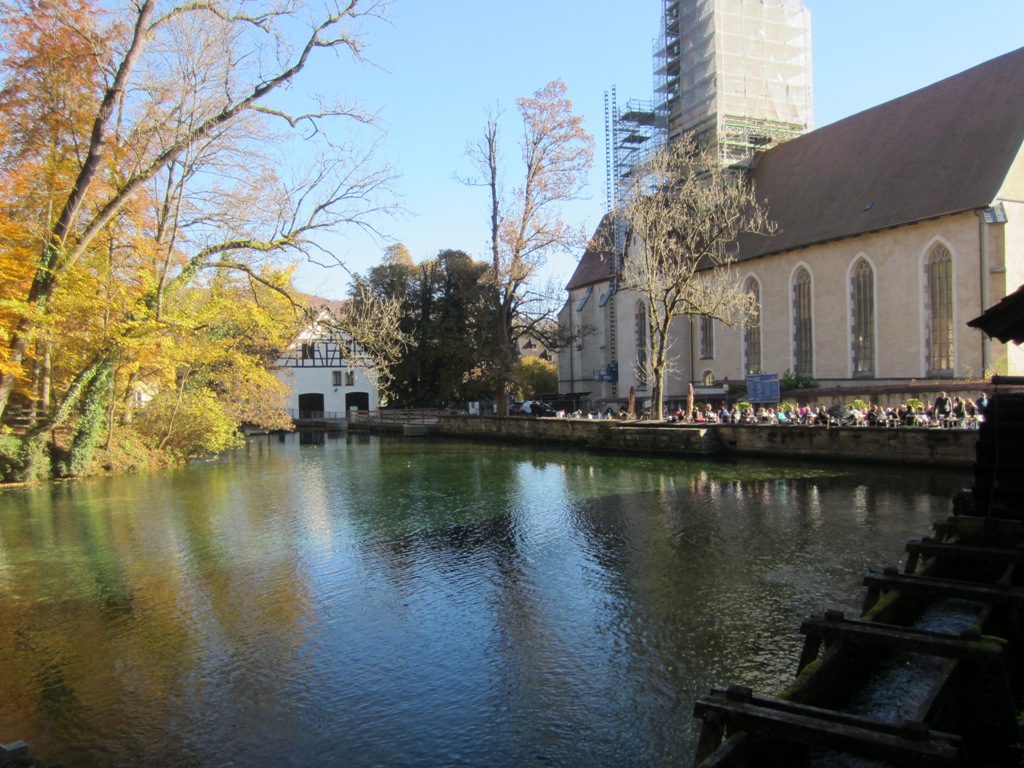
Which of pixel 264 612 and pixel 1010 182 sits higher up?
pixel 1010 182

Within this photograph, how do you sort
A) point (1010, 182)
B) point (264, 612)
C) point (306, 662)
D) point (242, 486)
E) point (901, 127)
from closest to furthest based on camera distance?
point (306, 662), point (264, 612), point (242, 486), point (1010, 182), point (901, 127)

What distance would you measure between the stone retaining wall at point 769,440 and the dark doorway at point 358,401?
2664 centimetres

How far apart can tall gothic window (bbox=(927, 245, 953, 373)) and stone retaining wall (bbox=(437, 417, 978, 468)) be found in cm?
921

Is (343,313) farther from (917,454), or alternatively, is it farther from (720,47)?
(720,47)

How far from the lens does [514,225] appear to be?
3406cm

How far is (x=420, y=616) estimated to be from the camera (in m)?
8.55

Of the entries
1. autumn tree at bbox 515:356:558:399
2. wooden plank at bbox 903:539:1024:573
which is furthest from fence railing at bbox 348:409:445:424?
wooden plank at bbox 903:539:1024:573

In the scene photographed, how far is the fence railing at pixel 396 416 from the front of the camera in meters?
44.8

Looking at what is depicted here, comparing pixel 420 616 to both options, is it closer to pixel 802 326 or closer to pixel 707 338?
pixel 802 326

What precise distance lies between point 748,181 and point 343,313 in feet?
93.8

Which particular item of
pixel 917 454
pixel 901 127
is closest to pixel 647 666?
pixel 917 454

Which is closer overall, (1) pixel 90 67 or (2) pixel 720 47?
(1) pixel 90 67

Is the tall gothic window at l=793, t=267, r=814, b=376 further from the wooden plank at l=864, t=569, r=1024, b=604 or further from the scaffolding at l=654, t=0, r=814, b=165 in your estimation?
the wooden plank at l=864, t=569, r=1024, b=604

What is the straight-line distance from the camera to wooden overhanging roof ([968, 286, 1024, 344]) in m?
7.00
